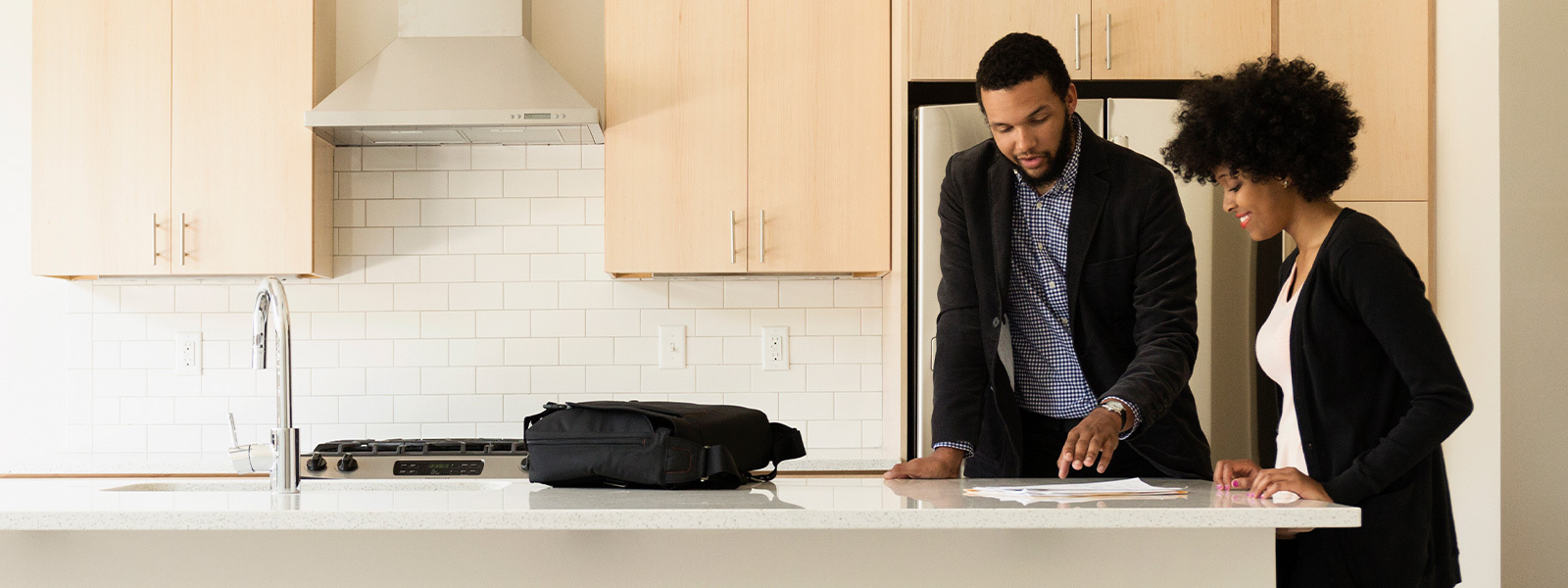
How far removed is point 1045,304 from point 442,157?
86.3 inches

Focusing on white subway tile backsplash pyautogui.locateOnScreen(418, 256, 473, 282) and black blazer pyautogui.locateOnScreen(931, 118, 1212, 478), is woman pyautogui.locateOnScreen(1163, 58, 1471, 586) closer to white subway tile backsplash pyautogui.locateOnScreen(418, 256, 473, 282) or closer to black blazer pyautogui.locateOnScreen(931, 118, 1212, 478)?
black blazer pyautogui.locateOnScreen(931, 118, 1212, 478)

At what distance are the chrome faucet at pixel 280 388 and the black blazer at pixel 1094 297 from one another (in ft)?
3.49

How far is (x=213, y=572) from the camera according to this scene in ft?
4.98

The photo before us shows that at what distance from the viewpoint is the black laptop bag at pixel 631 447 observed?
5.14 ft

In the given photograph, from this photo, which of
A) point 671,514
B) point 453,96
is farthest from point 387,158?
point 671,514

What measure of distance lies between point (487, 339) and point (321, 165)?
71 cm

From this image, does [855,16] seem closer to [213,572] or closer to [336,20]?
[336,20]

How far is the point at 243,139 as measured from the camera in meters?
3.14

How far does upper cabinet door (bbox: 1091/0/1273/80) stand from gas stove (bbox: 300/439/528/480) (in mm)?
1910

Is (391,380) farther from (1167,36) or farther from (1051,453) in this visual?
(1167,36)

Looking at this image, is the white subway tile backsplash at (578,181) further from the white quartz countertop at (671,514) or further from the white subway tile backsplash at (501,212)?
the white quartz countertop at (671,514)

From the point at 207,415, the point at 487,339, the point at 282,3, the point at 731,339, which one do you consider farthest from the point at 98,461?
the point at 731,339

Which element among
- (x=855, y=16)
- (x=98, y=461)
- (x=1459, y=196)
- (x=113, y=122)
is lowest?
(x=98, y=461)

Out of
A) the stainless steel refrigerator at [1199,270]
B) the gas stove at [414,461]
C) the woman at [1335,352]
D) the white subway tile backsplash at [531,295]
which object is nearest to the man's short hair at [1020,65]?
the woman at [1335,352]
